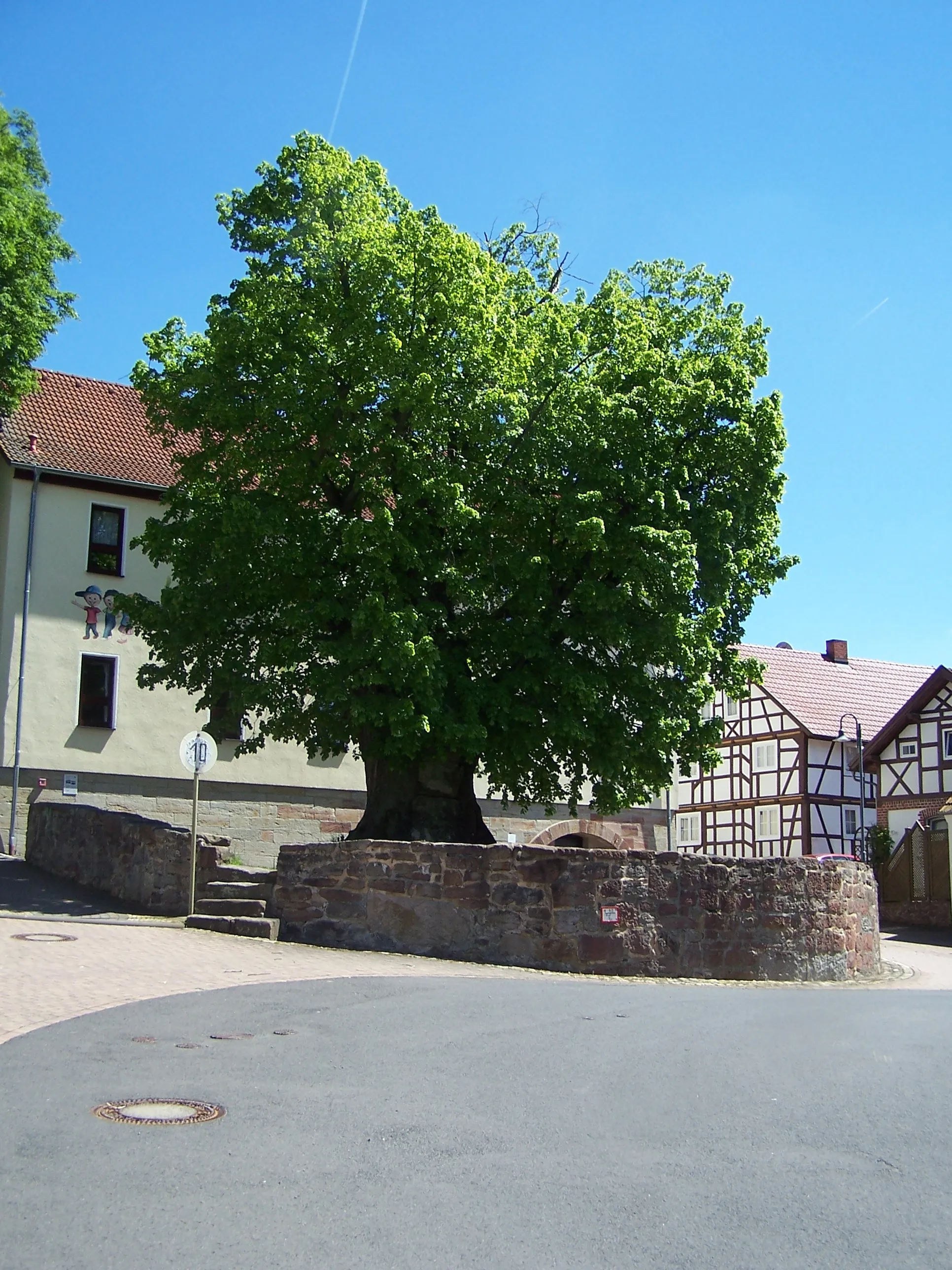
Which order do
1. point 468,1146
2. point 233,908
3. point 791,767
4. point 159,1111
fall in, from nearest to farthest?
point 468,1146 → point 159,1111 → point 233,908 → point 791,767

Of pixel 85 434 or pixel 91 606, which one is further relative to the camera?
pixel 85 434

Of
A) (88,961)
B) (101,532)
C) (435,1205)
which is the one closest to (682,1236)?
(435,1205)

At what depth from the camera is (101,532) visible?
29438 millimetres

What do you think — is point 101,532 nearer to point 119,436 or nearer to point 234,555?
point 119,436

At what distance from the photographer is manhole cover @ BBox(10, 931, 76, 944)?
47.8ft

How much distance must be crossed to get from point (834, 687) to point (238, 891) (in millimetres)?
35997

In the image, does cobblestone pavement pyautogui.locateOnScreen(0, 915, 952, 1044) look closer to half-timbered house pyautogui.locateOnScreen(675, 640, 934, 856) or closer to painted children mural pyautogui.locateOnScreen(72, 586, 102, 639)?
painted children mural pyautogui.locateOnScreen(72, 586, 102, 639)

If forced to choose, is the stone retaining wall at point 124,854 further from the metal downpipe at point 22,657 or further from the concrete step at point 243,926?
the metal downpipe at point 22,657

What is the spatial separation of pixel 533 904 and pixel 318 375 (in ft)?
26.3

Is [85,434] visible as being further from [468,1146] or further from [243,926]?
[468,1146]

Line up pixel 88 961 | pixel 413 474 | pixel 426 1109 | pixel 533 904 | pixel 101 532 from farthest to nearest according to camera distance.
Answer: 1. pixel 101 532
2. pixel 413 474
3. pixel 533 904
4. pixel 88 961
5. pixel 426 1109

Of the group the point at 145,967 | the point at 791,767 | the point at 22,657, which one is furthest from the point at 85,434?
the point at 791,767

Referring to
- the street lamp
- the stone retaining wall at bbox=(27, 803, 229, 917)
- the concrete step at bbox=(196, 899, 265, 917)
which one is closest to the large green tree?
the stone retaining wall at bbox=(27, 803, 229, 917)

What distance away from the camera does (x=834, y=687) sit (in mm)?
49781
